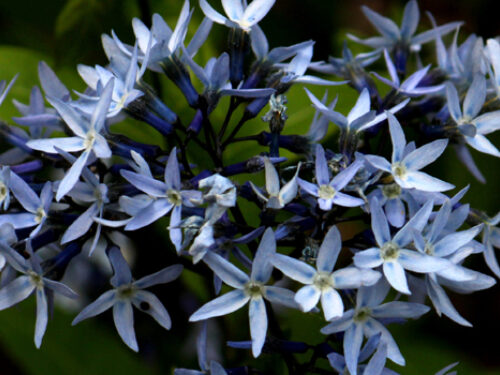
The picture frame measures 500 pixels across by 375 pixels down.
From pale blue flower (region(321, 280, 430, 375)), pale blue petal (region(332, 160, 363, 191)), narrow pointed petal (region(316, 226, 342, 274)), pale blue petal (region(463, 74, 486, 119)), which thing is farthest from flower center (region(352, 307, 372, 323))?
pale blue petal (region(463, 74, 486, 119))

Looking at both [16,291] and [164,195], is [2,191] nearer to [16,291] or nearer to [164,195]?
[16,291]

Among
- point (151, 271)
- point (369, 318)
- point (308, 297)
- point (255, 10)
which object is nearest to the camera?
point (308, 297)

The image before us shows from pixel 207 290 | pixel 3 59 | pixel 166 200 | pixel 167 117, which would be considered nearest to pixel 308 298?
pixel 166 200

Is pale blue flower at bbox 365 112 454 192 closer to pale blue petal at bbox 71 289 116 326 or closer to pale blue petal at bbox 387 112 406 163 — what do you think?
pale blue petal at bbox 387 112 406 163

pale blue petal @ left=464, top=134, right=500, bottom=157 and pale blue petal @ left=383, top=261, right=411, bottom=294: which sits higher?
pale blue petal @ left=464, top=134, right=500, bottom=157

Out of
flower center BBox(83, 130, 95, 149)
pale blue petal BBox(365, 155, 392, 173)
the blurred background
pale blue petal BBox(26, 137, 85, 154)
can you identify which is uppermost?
flower center BBox(83, 130, 95, 149)

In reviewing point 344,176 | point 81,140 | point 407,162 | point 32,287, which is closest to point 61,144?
point 81,140

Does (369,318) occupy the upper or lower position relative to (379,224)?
lower

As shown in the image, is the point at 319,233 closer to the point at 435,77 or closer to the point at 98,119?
the point at 98,119
